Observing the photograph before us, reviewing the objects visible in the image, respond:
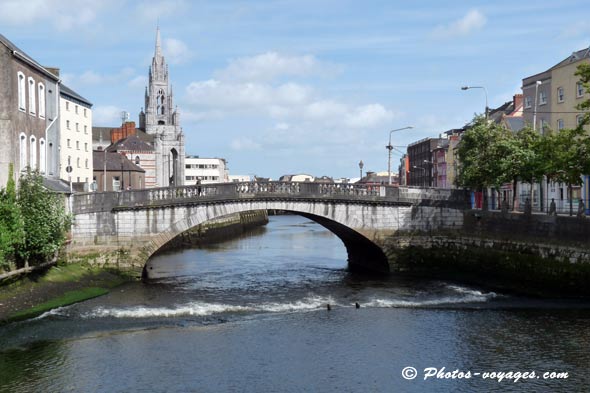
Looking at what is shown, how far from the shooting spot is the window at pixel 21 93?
128 feet

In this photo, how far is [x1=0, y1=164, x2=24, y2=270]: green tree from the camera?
31.5 m

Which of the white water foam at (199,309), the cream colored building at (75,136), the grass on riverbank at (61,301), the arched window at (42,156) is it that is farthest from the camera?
the cream colored building at (75,136)

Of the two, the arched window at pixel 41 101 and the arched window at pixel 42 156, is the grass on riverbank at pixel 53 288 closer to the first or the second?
the arched window at pixel 42 156

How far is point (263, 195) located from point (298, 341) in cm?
1879

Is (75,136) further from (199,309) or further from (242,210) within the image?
(199,309)

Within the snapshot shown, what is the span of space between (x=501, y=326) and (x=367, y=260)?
22775 millimetres

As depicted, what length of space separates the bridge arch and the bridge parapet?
1.85 ft

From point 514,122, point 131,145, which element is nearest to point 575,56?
point 514,122

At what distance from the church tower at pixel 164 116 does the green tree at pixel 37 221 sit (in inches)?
4454

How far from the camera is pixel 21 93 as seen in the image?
39.3 m

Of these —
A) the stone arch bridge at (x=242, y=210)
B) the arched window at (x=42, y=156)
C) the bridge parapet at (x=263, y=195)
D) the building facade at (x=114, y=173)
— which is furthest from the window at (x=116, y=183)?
the arched window at (x=42, y=156)

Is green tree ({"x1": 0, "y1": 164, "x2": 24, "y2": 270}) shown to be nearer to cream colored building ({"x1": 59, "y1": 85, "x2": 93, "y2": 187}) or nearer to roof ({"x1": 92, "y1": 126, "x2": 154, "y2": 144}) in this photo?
cream colored building ({"x1": 59, "y1": 85, "x2": 93, "y2": 187})

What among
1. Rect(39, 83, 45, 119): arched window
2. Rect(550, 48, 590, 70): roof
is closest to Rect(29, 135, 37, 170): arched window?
Rect(39, 83, 45, 119): arched window

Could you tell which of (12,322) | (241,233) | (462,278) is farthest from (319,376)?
(241,233)
